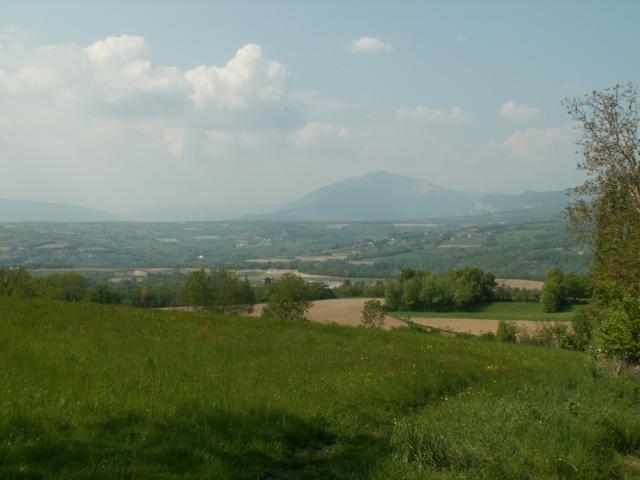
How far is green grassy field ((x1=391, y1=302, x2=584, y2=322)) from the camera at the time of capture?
77688 millimetres

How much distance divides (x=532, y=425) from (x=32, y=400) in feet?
27.8

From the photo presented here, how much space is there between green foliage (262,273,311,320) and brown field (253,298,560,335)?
7.71 ft

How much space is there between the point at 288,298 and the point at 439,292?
37358 millimetres

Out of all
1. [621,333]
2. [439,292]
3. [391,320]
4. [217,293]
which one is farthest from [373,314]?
[621,333]

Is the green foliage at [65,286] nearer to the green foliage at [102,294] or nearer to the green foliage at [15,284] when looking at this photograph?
the green foliage at [102,294]

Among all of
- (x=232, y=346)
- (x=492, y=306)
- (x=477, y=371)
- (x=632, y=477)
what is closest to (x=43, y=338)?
(x=232, y=346)

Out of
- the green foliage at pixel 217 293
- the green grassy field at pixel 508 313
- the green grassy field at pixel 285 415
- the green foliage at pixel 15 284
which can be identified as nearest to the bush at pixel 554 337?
the green grassy field at pixel 508 313

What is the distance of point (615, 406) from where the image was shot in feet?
38.6

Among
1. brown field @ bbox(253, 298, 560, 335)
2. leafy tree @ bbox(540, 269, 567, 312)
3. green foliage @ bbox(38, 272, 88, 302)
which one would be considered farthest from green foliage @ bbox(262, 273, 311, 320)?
leafy tree @ bbox(540, 269, 567, 312)

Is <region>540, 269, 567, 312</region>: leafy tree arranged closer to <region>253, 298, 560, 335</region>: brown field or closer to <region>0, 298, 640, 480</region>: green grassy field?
<region>253, 298, 560, 335</region>: brown field

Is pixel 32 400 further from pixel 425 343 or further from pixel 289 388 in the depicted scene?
pixel 425 343

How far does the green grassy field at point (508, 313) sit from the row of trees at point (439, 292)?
108 inches

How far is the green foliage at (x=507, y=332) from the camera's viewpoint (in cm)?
6166

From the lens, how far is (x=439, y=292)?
93812 mm
